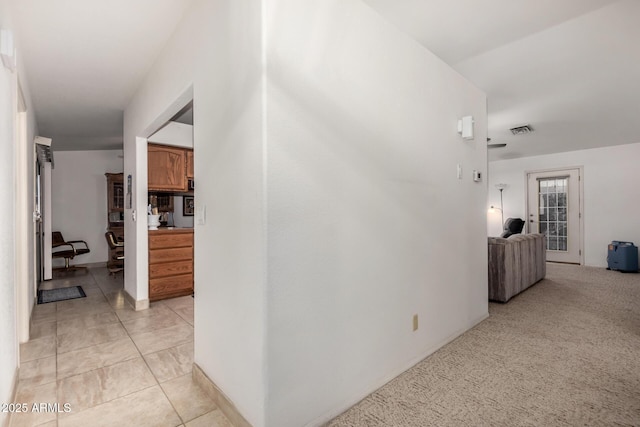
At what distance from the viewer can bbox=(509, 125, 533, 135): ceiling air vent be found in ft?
16.3

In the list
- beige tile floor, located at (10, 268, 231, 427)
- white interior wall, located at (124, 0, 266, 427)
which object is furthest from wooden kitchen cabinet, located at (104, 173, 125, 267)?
white interior wall, located at (124, 0, 266, 427)

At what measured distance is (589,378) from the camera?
207 centimetres

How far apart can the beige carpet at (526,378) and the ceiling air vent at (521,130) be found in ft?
9.59

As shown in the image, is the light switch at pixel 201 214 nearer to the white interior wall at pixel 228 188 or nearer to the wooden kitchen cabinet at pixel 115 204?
the white interior wall at pixel 228 188

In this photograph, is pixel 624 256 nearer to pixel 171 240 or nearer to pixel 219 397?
pixel 219 397

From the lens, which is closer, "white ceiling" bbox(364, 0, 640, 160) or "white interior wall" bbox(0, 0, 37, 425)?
"white interior wall" bbox(0, 0, 37, 425)

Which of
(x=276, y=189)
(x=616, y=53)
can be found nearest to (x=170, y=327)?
(x=276, y=189)

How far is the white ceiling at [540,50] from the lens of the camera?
2189 millimetres

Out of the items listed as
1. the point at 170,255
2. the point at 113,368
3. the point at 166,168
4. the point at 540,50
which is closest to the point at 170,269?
the point at 170,255

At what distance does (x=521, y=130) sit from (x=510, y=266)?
2538 mm

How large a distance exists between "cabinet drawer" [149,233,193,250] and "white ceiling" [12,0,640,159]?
174 centimetres

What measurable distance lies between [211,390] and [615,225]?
26.3 feet

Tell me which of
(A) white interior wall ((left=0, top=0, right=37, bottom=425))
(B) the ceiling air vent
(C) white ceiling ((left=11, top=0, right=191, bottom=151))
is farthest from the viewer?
(B) the ceiling air vent

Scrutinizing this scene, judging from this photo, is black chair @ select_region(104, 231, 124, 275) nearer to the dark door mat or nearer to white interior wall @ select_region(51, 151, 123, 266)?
the dark door mat
